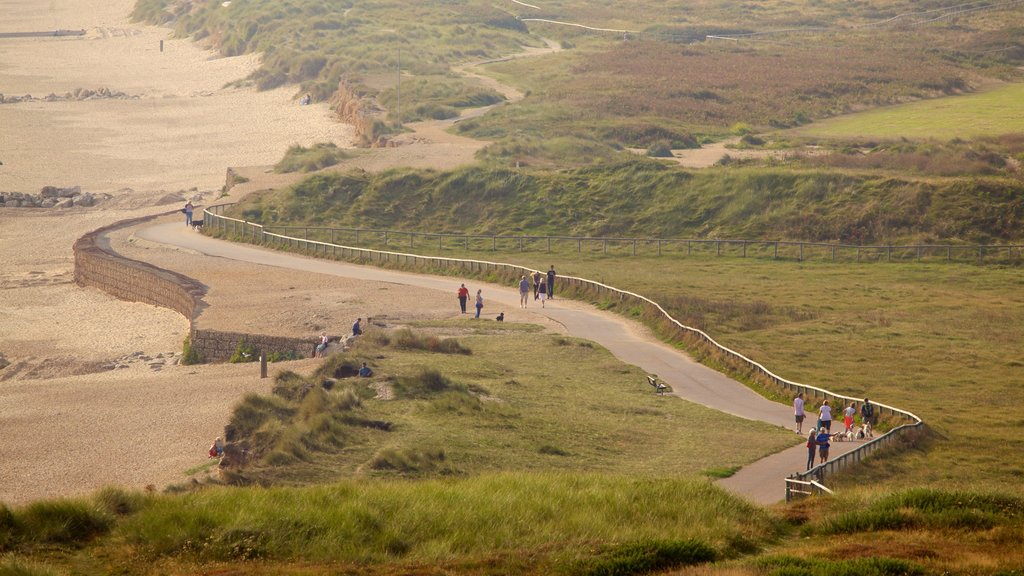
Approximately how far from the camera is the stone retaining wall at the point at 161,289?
132 feet

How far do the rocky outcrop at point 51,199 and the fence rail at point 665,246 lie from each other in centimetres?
1711

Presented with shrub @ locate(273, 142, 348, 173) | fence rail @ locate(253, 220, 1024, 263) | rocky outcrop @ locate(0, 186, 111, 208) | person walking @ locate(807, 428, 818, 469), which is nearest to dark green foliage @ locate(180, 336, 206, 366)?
fence rail @ locate(253, 220, 1024, 263)

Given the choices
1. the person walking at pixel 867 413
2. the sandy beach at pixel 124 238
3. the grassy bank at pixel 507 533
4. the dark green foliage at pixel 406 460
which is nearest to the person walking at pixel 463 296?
the sandy beach at pixel 124 238

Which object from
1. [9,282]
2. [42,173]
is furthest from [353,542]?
[42,173]

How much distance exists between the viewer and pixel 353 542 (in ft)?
57.4

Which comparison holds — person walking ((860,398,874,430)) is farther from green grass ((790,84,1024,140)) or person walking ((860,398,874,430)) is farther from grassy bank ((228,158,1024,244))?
green grass ((790,84,1024,140))

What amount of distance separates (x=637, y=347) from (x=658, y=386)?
218 inches

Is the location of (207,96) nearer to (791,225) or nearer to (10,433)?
(791,225)

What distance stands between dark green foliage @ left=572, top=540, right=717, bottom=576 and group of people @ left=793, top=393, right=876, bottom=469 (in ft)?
31.0

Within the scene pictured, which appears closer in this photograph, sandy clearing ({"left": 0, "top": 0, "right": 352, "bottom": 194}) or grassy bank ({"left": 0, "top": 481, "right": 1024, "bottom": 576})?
grassy bank ({"left": 0, "top": 481, "right": 1024, "bottom": 576})

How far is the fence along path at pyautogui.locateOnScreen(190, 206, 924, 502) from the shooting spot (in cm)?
2566

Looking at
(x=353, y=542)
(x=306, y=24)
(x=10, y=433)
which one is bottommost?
(x=10, y=433)

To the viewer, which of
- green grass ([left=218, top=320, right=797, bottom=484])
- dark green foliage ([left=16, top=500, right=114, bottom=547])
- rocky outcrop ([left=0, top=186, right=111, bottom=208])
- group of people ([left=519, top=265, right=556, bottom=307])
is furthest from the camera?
rocky outcrop ([left=0, top=186, right=111, bottom=208])

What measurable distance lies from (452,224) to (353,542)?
45.8m
